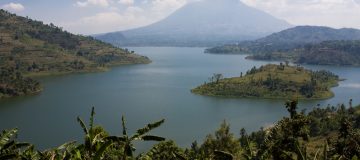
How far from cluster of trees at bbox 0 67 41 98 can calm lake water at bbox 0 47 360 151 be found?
4109mm

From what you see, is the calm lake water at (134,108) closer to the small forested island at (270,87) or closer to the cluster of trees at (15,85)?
the cluster of trees at (15,85)

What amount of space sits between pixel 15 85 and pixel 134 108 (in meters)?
43.0

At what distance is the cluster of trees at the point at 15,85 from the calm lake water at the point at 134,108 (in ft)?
13.5

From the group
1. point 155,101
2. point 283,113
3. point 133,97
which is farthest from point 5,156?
point 133,97

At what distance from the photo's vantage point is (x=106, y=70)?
626 feet

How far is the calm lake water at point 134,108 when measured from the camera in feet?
249

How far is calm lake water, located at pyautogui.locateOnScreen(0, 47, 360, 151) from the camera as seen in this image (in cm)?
7581

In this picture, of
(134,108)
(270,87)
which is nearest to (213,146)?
(134,108)

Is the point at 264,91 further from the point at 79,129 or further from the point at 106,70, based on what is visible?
the point at 106,70

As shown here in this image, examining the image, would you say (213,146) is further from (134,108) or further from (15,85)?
(15,85)

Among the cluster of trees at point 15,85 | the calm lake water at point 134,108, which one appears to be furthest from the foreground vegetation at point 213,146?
the cluster of trees at point 15,85

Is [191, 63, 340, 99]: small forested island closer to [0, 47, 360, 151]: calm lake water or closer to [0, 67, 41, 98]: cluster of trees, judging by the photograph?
[0, 47, 360, 151]: calm lake water

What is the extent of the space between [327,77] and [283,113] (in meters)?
64.3

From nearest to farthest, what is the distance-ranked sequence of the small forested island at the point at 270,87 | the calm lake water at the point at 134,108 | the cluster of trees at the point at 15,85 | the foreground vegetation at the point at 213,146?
the foreground vegetation at the point at 213,146 < the calm lake water at the point at 134,108 < the cluster of trees at the point at 15,85 < the small forested island at the point at 270,87
